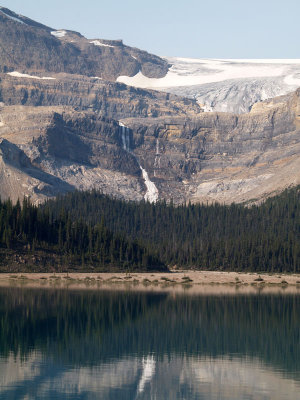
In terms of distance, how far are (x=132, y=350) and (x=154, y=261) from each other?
112m

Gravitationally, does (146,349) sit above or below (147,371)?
above

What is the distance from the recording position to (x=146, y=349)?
214 feet

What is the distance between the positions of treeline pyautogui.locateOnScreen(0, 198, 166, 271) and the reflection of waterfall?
86.8 m

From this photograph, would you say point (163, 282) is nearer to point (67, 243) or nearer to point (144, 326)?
point (67, 243)

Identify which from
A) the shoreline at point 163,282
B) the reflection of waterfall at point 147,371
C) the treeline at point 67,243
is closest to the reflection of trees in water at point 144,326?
the reflection of waterfall at point 147,371

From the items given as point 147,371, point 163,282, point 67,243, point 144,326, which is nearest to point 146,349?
point 147,371

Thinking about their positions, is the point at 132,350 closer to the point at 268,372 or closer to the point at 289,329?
the point at 268,372

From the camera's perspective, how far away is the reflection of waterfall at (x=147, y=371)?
52384mm

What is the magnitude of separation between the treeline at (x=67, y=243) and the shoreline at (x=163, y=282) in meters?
5.38

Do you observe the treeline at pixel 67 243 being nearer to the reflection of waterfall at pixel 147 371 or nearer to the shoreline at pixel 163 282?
the shoreline at pixel 163 282

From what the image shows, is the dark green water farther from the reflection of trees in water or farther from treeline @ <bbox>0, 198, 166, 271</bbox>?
treeline @ <bbox>0, 198, 166, 271</bbox>

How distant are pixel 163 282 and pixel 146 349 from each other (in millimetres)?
84490

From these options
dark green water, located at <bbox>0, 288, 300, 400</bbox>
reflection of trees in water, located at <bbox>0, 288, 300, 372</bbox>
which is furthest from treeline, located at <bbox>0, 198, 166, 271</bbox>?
dark green water, located at <bbox>0, 288, 300, 400</bbox>

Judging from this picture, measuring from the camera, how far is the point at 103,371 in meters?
55.5
